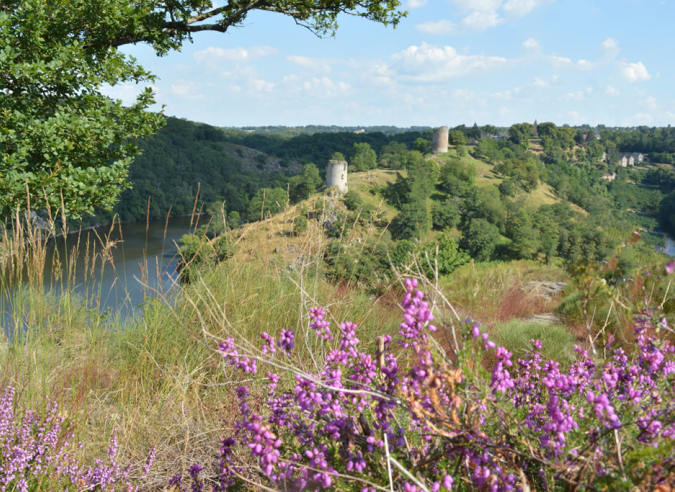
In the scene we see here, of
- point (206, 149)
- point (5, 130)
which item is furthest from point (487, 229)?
point (206, 149)

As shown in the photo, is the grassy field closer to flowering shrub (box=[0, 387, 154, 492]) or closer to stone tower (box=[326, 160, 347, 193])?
flowering shrub (box=[0, 387, 154, 492])

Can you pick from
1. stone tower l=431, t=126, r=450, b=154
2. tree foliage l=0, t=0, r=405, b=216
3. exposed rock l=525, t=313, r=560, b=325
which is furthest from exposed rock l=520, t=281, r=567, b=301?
stone tower l=431, t=126, r=450, b=154

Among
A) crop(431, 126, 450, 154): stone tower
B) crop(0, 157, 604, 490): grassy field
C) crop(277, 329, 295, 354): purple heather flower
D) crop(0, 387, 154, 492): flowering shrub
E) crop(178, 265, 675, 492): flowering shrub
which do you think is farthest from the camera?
crop(431, 126, 450, 154): stone tower

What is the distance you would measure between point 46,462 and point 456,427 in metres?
1.78

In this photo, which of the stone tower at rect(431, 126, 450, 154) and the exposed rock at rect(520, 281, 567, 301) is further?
the stone tower at rect(431, 126, 450, 154)

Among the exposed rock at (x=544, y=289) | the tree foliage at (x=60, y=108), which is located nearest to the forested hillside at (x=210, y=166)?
the exposed rock at (x=544, y=289)

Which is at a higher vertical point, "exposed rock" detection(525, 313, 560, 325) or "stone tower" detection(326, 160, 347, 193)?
"stone tower" detection(326, 160, 347, 193)

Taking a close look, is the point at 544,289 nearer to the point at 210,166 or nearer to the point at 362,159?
the point at 362,159

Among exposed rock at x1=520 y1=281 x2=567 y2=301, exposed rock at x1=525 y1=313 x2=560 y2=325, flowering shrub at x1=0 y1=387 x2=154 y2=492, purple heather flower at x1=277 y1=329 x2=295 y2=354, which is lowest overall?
exposed rock at x1=520 y1=281 x2=567 y2=301

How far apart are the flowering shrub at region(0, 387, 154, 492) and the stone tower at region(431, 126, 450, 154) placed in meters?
97.3

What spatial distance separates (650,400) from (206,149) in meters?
111

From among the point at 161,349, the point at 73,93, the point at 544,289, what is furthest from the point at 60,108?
the point at 544,289

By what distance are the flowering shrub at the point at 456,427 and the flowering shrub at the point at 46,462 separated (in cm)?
71

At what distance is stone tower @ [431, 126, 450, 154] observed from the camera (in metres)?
95.8
